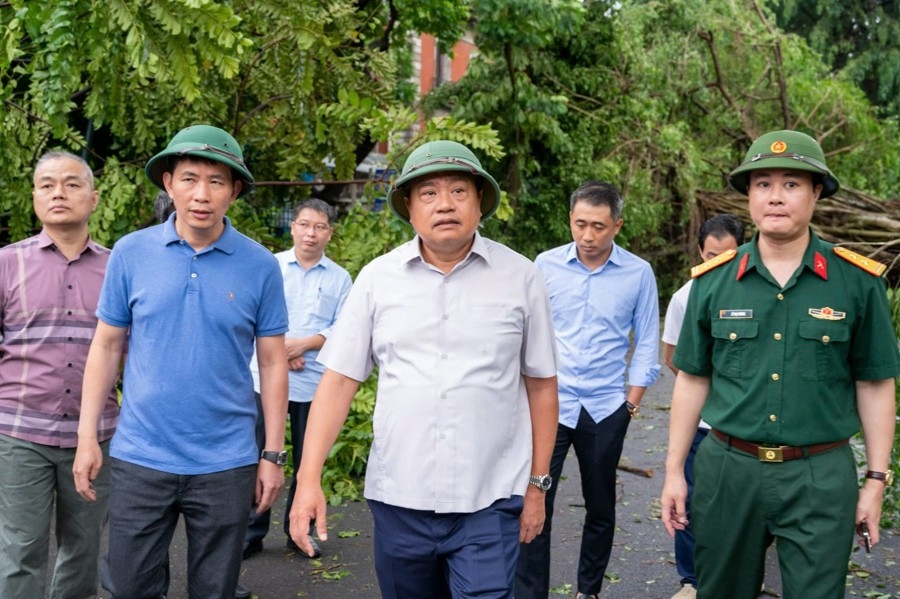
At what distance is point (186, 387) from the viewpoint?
3.73m

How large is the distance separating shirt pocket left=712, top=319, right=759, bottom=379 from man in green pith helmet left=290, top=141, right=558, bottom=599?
0.66 metres

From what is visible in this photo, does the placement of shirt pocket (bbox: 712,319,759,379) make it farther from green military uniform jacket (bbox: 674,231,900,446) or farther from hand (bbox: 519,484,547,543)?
hand (bbox: 519,484,547,543)

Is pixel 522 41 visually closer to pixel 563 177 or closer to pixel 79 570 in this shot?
pixel 563 177

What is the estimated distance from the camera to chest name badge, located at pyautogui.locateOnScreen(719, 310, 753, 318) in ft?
12.4

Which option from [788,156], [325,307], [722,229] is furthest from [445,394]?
[325,307]

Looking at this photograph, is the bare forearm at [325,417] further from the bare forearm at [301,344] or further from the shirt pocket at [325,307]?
the shirt pocket at [325,307]

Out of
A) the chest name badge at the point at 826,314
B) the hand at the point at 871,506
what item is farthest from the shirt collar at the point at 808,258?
the hand at the point at 871,506

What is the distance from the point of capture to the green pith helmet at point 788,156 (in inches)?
145

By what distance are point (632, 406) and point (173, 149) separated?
2.93 meters

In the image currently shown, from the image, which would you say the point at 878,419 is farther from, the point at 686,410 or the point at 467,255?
the point at 467,255

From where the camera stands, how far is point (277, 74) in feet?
28.6

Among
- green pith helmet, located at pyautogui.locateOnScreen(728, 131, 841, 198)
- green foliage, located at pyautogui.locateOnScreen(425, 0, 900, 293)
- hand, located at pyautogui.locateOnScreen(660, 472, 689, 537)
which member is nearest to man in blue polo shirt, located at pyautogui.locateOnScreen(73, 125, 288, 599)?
hand, located at pyautogui.locateOnScreen(660, 472, 689, 537)

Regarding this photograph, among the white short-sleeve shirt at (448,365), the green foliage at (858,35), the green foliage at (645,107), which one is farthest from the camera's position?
the green foliage at (858,35)

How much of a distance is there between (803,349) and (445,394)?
130 cm
